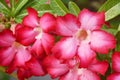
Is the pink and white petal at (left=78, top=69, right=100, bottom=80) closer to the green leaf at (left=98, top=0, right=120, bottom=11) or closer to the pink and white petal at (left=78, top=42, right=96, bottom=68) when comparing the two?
the pink and white petal at (left=78, top=42, right=96, bottom=68)

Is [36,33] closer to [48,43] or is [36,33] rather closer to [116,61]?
[48,43]

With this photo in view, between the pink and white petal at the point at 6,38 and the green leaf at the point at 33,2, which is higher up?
the green leaf at the point at 33,2

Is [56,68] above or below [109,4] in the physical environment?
below

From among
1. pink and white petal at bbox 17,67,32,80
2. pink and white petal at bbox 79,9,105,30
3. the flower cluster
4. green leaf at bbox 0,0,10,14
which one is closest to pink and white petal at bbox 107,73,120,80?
the flower cluster

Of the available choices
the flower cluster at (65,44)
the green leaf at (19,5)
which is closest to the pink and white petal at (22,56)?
the flower cluster at (65,44)

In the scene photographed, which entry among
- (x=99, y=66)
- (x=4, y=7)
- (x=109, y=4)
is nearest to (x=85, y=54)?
(x=99, y=66)

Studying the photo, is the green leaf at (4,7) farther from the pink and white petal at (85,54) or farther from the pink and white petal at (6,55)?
the pink and white petal at (85,54)
